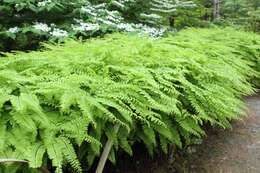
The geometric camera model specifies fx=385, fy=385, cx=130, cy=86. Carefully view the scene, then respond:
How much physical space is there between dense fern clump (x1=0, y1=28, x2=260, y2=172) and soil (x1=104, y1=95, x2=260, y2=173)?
0.53 m

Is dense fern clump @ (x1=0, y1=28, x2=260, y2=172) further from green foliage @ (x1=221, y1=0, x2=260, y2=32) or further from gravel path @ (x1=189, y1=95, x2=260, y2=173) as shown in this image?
green foliage @ (x1=221, y1=0, x2=260, y2=32)

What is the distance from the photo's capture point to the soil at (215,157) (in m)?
4.17

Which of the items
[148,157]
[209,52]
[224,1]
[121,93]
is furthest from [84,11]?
[224,1]

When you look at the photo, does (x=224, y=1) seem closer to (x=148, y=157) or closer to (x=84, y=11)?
(x=84, y=11)

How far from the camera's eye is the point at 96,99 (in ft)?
9.25

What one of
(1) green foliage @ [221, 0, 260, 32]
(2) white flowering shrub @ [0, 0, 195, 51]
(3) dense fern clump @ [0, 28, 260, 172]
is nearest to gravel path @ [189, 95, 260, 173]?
(3) dense fern clump @ [0, 28, 260, 172]

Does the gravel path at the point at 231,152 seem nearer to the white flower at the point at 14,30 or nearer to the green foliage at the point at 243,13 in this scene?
the white flower at the point at 14,30

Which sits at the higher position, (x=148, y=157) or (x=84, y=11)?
(x=84, y=11)

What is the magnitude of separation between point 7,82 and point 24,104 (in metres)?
0.43

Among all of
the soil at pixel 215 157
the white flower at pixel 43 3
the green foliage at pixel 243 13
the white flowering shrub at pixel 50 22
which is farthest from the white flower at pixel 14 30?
the green foliage at pixel 243 13

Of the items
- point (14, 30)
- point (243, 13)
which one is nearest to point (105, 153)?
point (14, 30)

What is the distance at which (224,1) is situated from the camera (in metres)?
16.5

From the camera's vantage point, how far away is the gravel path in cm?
454

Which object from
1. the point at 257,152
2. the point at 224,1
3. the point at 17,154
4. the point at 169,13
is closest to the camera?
the point at 17,154
